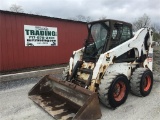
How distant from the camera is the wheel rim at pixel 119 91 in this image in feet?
16.8

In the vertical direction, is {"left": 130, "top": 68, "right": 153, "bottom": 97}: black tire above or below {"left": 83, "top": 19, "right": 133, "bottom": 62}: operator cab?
below

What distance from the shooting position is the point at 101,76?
16.8ft

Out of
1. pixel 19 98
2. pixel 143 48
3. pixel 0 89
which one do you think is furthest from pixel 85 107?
pixel 0 89

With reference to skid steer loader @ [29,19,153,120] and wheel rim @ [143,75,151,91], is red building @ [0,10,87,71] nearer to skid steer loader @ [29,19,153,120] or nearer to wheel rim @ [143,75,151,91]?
skid steer loader @ [29,19,153,120]

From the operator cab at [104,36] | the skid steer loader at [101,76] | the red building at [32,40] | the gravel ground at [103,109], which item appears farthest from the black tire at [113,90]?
the red building at [32,40]

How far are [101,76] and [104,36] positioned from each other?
4.35 ft

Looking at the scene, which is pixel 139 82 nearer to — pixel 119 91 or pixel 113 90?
pixel 119 91

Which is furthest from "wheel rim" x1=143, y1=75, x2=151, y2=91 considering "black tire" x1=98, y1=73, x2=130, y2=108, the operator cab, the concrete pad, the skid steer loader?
the concrete pad

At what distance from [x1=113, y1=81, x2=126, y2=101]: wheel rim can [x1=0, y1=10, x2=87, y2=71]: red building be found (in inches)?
230

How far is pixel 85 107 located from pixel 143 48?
11.3 ft

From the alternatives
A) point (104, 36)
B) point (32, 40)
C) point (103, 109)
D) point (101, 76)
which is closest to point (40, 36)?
point (32, 40)

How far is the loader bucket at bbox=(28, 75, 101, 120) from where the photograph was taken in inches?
166

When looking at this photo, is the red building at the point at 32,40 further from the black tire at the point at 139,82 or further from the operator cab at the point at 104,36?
the black tire at the point at 139,82

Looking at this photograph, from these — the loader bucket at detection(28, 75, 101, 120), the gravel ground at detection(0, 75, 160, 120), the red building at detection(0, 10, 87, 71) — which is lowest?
the gravel ground at detection(0, 75, 160, 120)
